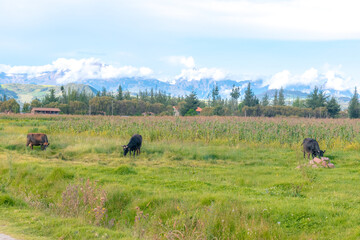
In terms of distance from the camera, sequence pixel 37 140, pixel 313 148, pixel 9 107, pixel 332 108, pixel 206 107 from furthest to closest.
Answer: pixel 9 107 → pixel 206 107 → pixel 332 108 → pixel 37 140 → pixel 313 148

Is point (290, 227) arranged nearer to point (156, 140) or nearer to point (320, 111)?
point (156, 140)

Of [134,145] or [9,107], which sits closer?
[134,145]

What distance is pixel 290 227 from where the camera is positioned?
29.0ft

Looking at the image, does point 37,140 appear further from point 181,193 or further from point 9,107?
point 9,107

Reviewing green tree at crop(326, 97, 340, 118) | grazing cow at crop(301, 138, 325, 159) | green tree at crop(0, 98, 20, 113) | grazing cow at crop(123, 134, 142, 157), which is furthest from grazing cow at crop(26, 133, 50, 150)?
green tree at crop(0, 98, 20, 113)

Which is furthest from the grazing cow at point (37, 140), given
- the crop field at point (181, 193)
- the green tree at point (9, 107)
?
the green tree at point (9, 107)

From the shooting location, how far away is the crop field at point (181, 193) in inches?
342

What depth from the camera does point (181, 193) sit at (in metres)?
11.5

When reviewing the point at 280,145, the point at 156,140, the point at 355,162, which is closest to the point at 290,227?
the point at 355,162

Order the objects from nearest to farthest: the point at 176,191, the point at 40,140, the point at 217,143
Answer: the point at 176,191 → the point at 40,140 → the point at 217,143

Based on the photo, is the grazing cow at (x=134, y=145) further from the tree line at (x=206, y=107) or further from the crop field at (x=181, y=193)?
the tree line at (x=206, y=107)

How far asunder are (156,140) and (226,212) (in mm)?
17159

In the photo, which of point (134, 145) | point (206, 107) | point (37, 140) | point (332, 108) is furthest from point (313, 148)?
point (206, 107)

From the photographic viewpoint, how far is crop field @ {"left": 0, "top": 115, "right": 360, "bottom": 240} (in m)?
8.69
